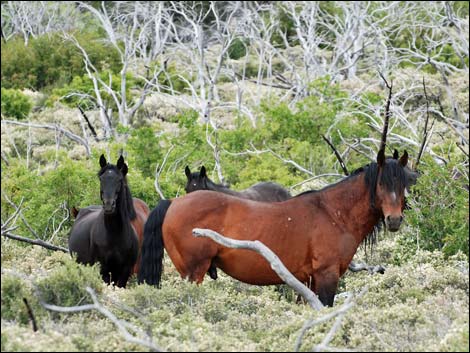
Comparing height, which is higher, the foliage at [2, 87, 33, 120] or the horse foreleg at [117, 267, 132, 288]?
the horse foreleg at [117, 267, 132, 288]

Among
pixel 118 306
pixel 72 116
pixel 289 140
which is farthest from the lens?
pixel 72 116

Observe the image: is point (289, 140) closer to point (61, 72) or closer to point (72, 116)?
point (72, 116)

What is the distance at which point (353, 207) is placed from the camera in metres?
8.20

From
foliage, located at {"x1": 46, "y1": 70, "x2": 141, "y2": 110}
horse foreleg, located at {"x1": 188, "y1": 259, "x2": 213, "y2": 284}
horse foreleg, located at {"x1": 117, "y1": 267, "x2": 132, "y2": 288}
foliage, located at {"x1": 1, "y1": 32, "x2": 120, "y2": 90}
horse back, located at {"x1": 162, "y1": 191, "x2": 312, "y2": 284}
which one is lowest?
foliage, located at {"x1": 1, "y1": 32, "x2": 120, "y2": 90}

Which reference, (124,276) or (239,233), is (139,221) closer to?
(124,276)

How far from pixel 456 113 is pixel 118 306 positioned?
8528 mm

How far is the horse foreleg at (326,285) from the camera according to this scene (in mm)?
7918

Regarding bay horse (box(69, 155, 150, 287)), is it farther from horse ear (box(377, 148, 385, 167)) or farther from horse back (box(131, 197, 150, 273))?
horse ear (box(377, 148, 385, 167))

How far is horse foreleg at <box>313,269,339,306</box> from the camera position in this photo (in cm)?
792

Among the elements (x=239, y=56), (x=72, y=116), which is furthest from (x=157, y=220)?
(x=239, y=56)

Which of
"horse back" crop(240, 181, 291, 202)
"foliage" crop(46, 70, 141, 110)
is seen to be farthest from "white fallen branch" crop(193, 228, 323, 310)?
"foliage" crop(46, 70, 141, 110)

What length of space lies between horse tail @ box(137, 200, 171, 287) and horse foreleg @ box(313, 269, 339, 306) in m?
1.42

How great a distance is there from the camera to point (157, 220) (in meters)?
8.22

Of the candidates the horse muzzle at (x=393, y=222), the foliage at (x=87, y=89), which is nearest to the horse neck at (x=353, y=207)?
the horse muzzle at (x=393, y=222)
